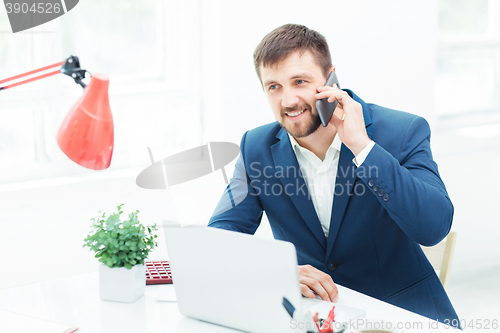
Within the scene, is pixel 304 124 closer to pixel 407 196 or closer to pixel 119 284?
pixel 407 196

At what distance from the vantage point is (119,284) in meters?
1.42

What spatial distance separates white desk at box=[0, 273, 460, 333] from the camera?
1259 millimetres

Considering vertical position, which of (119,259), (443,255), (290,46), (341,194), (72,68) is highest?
(290,46)

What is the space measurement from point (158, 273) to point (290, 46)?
83 cm

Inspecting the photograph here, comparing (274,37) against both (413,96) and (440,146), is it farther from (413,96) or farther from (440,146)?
(440,146)

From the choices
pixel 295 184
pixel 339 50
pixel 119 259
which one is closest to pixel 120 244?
pixel 119 259

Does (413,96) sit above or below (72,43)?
below

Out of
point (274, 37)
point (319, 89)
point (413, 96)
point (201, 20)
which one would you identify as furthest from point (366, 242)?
point (413, 96)

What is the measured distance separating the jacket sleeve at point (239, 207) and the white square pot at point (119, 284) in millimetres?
392

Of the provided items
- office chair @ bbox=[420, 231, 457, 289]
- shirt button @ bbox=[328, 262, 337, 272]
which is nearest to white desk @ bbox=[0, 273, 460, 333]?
shirt button @ bbox=[328, 262, 337, 272]

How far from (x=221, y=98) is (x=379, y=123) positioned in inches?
48.9

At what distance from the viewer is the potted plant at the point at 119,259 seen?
142cm

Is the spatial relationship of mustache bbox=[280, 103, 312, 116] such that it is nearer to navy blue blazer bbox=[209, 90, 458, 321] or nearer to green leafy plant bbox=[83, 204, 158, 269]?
navy blue blazer bbox=[209, 90, 458, 321]

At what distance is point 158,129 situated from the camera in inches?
74.2
